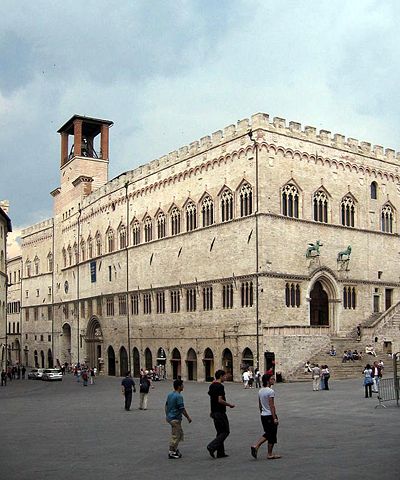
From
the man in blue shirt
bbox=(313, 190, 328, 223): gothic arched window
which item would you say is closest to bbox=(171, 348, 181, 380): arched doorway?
bbox=(313, 190, 328, 223): gothic arched window

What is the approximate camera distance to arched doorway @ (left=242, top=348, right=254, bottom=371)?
46594 mm

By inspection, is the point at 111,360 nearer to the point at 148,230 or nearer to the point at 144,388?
the point at 148,230

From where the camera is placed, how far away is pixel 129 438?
20.0 m

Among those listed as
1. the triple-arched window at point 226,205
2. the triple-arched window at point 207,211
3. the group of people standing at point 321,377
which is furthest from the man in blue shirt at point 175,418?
the triple-arched window at point 207,211

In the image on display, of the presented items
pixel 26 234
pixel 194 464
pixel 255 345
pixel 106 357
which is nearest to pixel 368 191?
pixel 255 345

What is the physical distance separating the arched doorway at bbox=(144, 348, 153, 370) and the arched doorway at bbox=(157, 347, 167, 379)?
63.0 inches

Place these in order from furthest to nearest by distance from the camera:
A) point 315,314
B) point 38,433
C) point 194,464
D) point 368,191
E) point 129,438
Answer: point 368,191 < point 315,314 < point 38,433 < point 129,438 < point 194,464

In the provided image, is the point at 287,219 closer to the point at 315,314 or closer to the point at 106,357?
the point at 315,314

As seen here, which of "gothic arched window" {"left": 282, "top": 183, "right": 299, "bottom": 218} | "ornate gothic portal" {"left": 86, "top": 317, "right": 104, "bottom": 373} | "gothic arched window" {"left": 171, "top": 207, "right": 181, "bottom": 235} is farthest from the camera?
"ornate gothic portal" {"left": 86, "top": 317, "right": 104, "bottom": 373}

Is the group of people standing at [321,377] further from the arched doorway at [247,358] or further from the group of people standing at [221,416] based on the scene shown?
the group of people standing at [221,416]

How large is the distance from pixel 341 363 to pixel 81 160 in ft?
129

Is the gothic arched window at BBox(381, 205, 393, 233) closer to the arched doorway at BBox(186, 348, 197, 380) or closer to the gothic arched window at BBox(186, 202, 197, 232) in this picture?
the gothic arched window at BBox(186, 202, 197, 232)

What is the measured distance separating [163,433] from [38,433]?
3844mm

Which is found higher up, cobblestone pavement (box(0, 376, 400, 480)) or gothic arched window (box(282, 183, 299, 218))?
gothic arched window (box(282, 183, 299, 218))
